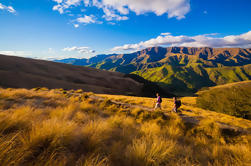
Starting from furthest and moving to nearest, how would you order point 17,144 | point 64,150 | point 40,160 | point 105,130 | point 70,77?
point 70,77
point 105,130
point 64,150
point 17,144
point 40,160

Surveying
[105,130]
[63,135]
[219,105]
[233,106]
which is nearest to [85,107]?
[105,130]

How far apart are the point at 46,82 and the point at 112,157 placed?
48.4m

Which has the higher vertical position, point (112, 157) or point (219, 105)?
point (112, 157)

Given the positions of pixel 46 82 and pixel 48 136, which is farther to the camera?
pixel 46 82

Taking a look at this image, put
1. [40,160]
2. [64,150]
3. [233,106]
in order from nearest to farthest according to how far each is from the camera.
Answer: [40,160] < [64,150] < [233,106]

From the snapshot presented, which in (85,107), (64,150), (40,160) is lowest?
(85,107)

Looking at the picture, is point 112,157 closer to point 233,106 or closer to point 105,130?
point 105,130

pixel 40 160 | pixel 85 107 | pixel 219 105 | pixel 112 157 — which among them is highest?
pixel 40 160

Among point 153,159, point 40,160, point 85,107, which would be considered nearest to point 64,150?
point 40,160

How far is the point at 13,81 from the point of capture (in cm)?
3541

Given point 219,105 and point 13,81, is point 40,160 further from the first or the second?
point 13,81

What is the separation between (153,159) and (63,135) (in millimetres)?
2145

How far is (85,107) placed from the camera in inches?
277

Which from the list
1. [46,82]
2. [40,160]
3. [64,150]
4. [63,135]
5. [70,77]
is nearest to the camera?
[40,160]
